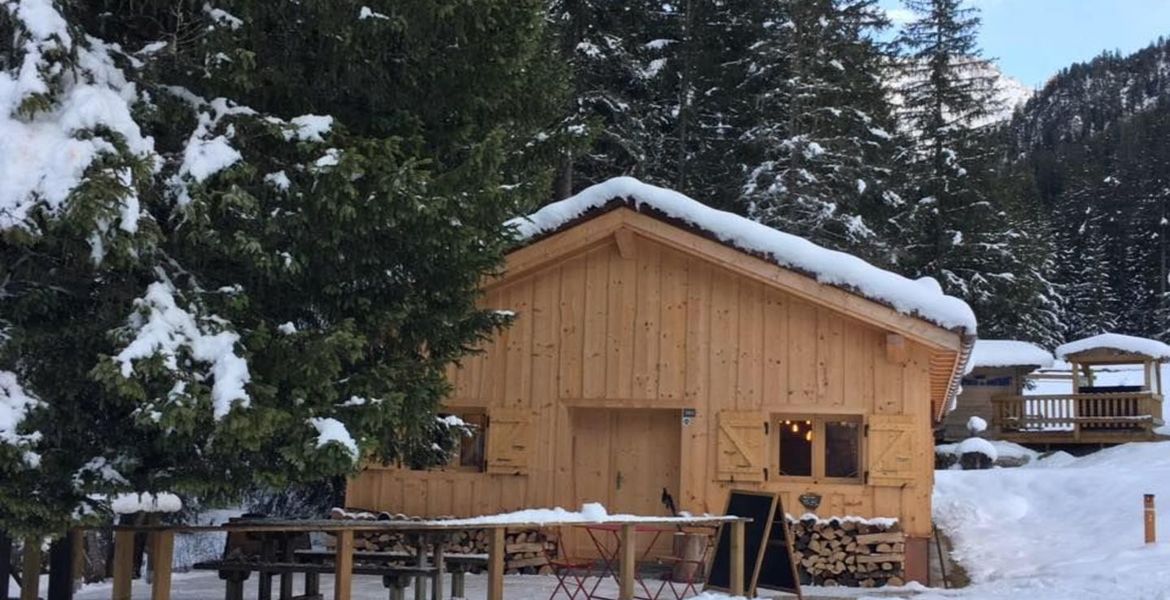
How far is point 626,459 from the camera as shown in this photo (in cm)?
1302

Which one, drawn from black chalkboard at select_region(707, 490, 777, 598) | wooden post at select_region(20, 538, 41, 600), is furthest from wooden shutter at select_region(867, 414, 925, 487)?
wooden post at select_region(20, 538, 41, 600)

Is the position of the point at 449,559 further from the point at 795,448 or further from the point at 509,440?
the point at 795,448

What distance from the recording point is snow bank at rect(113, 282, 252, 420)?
20.1 feet

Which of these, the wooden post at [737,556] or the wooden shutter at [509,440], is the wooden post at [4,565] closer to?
the wooden shutter at [509,440]

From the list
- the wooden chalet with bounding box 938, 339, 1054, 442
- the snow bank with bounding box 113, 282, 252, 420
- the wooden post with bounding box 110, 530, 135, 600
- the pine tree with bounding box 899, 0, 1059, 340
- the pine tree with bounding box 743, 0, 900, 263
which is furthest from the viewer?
the pine tree with bounding box 899, 0, 1059, 340

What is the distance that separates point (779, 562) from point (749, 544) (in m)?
0.35

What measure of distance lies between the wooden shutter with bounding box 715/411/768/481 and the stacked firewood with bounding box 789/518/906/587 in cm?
82

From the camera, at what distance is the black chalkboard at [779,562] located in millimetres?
9977

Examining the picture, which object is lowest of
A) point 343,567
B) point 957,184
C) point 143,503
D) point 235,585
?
point 235,585

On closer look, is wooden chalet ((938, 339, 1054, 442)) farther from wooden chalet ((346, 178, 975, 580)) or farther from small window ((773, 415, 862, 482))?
small window ((773, 415, 862, 482))

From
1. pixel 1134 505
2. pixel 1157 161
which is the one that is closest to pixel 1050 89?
pixel 1157 161

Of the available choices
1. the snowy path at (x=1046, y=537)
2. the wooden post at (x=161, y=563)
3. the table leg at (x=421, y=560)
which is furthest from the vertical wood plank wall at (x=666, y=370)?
the wooden post at (x=161, y=563)

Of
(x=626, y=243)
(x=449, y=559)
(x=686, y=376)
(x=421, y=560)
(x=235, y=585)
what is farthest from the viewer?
(x=626, y=243)

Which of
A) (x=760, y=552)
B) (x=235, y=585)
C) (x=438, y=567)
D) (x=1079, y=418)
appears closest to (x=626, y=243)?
(x=760, y=552)
